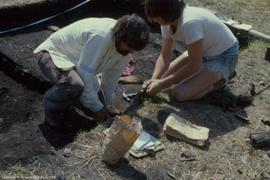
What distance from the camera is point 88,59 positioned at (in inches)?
156

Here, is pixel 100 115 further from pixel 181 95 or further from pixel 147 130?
pixel 181 95

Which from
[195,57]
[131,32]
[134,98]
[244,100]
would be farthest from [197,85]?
[131,32]

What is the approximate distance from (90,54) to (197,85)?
1.19 metres

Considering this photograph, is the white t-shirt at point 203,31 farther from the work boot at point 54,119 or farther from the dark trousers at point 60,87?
the work boot at point 54,119

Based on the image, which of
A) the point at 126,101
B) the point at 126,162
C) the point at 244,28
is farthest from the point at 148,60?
the point at 126,162

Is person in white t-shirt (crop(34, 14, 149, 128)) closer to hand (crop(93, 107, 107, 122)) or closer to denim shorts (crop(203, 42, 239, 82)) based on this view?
hand (crop(93, 107, 107, 122))

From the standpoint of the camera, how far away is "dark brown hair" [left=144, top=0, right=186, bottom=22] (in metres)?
4.04

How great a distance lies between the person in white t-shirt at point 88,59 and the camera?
388cm

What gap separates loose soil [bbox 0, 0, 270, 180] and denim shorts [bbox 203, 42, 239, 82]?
9.5 inches

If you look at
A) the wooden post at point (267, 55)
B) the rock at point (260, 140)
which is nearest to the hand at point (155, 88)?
the rock at point (260, 140)

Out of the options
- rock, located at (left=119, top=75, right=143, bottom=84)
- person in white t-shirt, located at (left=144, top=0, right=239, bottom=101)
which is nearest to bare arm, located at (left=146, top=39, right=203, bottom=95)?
person in white t-shirt, located at (left=144, top=0, right=239, bottom=101)

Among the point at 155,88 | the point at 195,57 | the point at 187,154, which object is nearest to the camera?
the point at 187,154

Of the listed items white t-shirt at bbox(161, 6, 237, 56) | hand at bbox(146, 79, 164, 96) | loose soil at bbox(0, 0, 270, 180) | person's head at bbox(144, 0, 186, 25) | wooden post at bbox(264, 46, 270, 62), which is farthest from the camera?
wooden post at bbox(264, 46, 270, 62)

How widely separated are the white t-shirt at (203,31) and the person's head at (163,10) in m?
0.17
